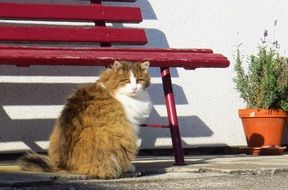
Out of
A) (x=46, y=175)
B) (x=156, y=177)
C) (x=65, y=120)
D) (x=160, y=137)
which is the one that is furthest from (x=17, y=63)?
(x=160, y=137)

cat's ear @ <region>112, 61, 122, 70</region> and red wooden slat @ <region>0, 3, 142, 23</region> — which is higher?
red wooden slat @ <region>0, 3, 142, 23</region>

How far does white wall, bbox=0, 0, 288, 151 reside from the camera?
533 centimetres

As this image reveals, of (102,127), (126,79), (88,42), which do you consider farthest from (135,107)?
(88,42)

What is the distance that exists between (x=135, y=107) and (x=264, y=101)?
2.19 metres

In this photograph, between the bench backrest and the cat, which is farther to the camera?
the bench backrest

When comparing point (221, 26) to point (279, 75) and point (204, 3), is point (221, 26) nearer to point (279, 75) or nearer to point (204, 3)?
point (204, 3)

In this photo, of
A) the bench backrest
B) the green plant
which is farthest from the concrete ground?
the green plant

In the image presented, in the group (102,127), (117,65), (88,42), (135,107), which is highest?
(88,42)

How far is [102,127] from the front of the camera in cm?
392

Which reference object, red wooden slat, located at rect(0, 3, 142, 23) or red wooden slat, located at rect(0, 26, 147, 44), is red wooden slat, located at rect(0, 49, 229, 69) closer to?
red wooden slat, located at rect(0, 26, 147, 44)

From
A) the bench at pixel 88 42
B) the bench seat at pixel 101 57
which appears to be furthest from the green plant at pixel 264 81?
the bench seat at pixel 101 57

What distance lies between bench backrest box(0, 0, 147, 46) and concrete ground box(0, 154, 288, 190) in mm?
1082

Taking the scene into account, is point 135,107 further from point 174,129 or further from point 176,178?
point 174,129

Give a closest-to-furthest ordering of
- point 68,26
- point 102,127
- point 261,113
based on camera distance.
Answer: point 102,127 → point 68,26 → point 261,113
